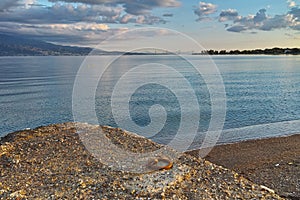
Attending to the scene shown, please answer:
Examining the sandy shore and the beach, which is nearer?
the beach

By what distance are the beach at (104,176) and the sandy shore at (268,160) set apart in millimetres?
36

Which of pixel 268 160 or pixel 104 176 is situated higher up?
pixel 104 176

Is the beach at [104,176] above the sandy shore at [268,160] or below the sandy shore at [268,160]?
above

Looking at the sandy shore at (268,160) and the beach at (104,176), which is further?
the sandy shore at (268,160)

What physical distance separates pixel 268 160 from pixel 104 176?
8238mm

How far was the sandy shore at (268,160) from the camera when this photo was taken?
999 cm

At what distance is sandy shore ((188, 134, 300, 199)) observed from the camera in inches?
393

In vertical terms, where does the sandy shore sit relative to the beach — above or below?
below

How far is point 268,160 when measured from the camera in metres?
13.4

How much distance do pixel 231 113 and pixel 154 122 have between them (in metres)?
8.16

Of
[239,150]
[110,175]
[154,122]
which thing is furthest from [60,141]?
[154,122]

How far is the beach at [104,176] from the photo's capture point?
24.4ft

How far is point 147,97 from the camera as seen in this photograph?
3859 cm

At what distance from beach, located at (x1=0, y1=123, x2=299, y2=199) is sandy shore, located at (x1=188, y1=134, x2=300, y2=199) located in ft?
0.12
